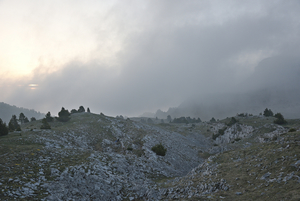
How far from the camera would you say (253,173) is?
685 inches

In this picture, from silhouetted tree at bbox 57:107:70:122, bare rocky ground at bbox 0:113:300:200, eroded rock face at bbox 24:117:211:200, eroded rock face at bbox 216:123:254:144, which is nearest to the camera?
bare rocky ground at bbox 0:113:300:200

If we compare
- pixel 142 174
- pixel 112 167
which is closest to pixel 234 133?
→ pixel 142 174

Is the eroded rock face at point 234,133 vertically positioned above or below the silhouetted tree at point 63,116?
below

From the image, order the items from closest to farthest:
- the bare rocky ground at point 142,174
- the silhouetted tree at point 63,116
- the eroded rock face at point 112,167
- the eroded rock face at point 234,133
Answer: the bare rocky ground at point 142,174 → the eroded rock face at point 112,167 → the silhouetted tree at point 63,116 → the eroded rock face at point 234,133

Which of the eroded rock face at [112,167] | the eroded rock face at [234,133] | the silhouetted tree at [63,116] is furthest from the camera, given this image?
the eroded rock face at [234,133]

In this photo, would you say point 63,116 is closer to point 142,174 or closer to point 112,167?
point 112,167

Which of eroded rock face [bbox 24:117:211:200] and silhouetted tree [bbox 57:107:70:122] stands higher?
silhouetted tree [bbox 57:107:70:122]

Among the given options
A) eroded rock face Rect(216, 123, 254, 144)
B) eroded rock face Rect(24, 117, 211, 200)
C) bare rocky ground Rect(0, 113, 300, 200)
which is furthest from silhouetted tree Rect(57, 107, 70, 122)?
eroded rock face Rect(216, 123, 254, 144)

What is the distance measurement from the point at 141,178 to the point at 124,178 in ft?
11.1

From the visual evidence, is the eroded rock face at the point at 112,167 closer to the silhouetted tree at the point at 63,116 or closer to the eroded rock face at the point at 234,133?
the silhouetted tree at the point at 63,116

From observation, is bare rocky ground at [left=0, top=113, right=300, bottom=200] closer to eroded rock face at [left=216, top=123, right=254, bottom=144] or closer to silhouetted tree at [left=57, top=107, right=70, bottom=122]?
silhouetted tree at [left=57, top=107, right=70, bottom=122]

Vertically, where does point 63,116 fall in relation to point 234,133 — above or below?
above

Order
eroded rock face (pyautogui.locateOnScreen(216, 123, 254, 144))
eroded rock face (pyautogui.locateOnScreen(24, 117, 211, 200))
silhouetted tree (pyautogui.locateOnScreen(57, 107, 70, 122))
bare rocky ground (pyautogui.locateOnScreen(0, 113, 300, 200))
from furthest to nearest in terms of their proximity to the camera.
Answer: eroded rock face (pyautogui.locateOnScreen(216, 123, 254, 144)), silhouetted tree (pyautogui.locateOnScreen(57, 107, 70, 122)), eroded rock face (pyautogui.locateOnScreen(24, 117, 211, 200)), bare rocky ground (pyautogui.locateOnScreen(0, 113, 300, 200))

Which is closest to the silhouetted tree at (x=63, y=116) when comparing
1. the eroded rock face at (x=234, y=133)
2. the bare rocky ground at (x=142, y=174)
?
the bare rocky ground at (x=142, y=174)
